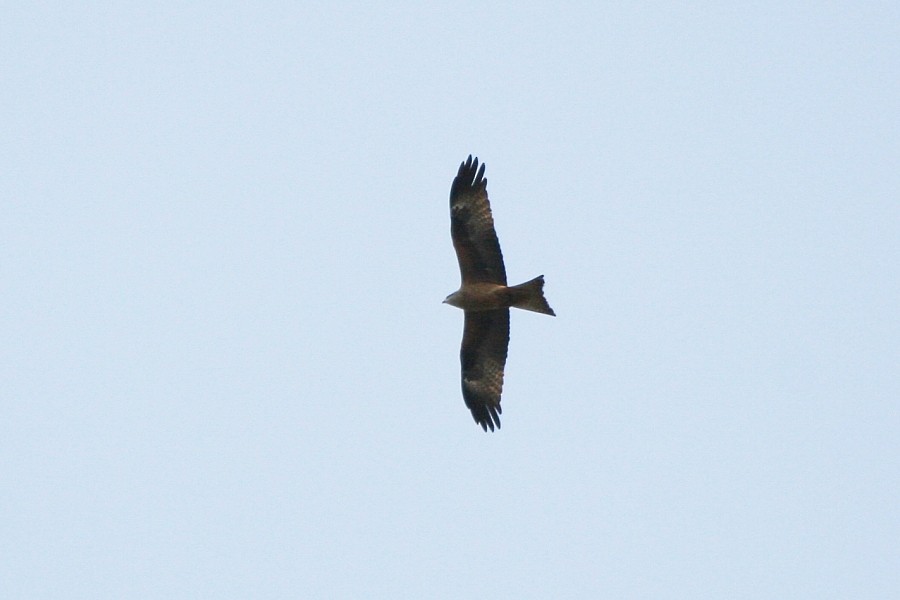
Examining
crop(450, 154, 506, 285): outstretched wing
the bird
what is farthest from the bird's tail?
crop(450, 154, 506, 285): outstretched wing

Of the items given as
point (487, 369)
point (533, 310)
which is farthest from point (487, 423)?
point (533, 310)

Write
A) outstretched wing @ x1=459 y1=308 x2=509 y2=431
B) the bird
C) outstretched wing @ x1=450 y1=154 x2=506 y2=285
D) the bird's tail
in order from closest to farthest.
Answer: the bird's tail
the bird
outstretched wing @ x1=450 y1=154 x2=506 y2=285
outstretched wing @ x1=459 y1=308 x2=509 y2=431

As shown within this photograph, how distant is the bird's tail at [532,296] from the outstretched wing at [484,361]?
0.63m

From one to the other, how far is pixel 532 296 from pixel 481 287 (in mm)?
675

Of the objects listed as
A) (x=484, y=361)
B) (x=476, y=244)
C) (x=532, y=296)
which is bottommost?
(x=484, y=361)

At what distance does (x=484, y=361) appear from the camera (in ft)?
44.7

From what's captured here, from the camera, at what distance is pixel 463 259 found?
12984 millimetres

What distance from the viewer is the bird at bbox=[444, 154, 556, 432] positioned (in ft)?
41.6

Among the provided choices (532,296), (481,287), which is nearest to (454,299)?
(481,287)

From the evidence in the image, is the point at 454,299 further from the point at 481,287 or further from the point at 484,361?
the point at 484,361

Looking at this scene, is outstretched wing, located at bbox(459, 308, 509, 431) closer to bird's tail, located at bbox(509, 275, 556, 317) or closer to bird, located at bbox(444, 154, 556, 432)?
bird, located at bbox(444, 154, 556, 432)

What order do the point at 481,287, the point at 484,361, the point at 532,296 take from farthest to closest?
the point at 484,361
the point at 481,287
the point at 532,296

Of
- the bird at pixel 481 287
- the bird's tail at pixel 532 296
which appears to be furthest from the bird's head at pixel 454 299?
the bird's tail at pixel 532 296

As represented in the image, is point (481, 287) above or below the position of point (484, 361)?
above
